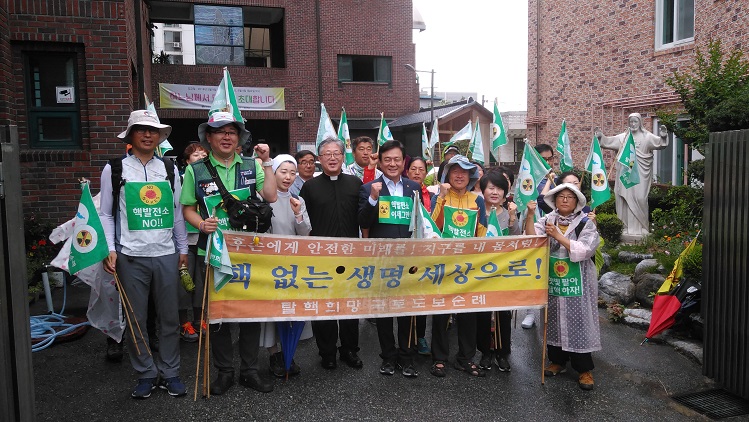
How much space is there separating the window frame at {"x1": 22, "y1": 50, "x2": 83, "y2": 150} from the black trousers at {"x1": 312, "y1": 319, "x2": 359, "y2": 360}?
5390 millimetres

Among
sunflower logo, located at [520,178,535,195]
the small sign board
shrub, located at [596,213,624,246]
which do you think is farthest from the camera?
shrub, located at [596,213,624,246]

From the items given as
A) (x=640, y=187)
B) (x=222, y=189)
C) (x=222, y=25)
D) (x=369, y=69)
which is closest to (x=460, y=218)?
(x=222, y=189)

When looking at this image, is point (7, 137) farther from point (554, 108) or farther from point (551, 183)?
point (554, 108)

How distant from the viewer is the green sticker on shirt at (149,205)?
4227 mm

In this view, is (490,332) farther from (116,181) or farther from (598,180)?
(116,181)

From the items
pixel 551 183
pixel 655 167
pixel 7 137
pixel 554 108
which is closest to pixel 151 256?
pixel 7 137

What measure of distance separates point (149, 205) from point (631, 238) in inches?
313

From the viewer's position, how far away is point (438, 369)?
486cm

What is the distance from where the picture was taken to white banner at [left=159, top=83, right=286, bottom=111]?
67.0ft

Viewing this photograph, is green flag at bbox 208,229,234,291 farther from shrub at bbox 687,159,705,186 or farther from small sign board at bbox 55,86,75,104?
shrub at bbox 687,159,705,186

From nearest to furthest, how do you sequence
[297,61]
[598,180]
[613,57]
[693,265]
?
1. [693,265]
2. [598,180]
3. [613,57]
4. [297,61]

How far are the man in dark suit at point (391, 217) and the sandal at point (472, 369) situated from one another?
0.40 meters

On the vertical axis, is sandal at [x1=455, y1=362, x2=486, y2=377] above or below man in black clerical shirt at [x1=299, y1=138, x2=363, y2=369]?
below

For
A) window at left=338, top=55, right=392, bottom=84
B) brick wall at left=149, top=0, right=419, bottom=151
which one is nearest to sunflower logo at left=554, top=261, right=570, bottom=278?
brick wall at left=149, top=0, right=419, bottom=151
